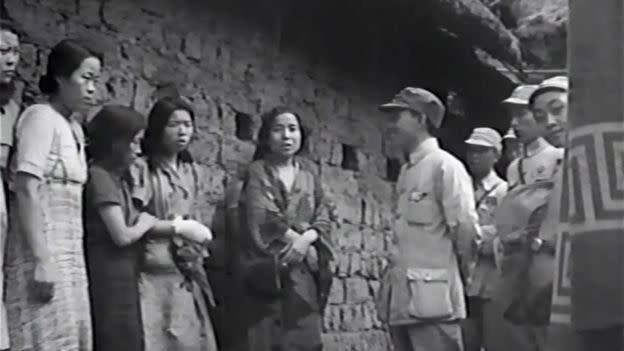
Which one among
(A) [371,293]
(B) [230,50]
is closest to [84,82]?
(B) [230,50]

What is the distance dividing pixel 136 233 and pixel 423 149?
1487mm

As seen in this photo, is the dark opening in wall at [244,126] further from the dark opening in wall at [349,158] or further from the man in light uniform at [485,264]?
the dark opening in wall at [349,158]

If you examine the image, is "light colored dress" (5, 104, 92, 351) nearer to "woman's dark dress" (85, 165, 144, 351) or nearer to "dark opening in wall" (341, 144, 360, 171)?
"woman's dark dress" (85, 165, 144, 351)

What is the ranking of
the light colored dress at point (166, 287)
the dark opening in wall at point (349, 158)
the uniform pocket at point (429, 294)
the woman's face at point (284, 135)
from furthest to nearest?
the dark opening in wall at point (349, 158)
the woman's face at point (284, 135)
the uniform pocket at point (429, 294)
the light colored dress at point (166, 287)

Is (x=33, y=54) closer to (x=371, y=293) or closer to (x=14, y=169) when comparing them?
(x=14, y=169)

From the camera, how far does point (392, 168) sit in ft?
34.2

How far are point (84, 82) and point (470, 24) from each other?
16.5 ft

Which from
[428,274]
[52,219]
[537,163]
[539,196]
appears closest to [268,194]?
[428,274]

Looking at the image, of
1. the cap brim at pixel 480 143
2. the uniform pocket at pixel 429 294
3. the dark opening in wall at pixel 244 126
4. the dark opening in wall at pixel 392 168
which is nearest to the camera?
the uniform pocket at pixel 429 294

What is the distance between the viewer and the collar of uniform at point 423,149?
20.3 feet

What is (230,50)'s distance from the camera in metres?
7.66

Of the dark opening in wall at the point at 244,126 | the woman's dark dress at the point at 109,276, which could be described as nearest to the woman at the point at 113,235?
the woman's dark dress at the point at 109,276

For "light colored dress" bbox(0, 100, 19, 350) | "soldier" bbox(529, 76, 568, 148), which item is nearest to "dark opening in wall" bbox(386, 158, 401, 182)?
"soldier" bbox(529, 76, 568, 148)

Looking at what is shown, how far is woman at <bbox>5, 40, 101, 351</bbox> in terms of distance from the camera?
466cm
